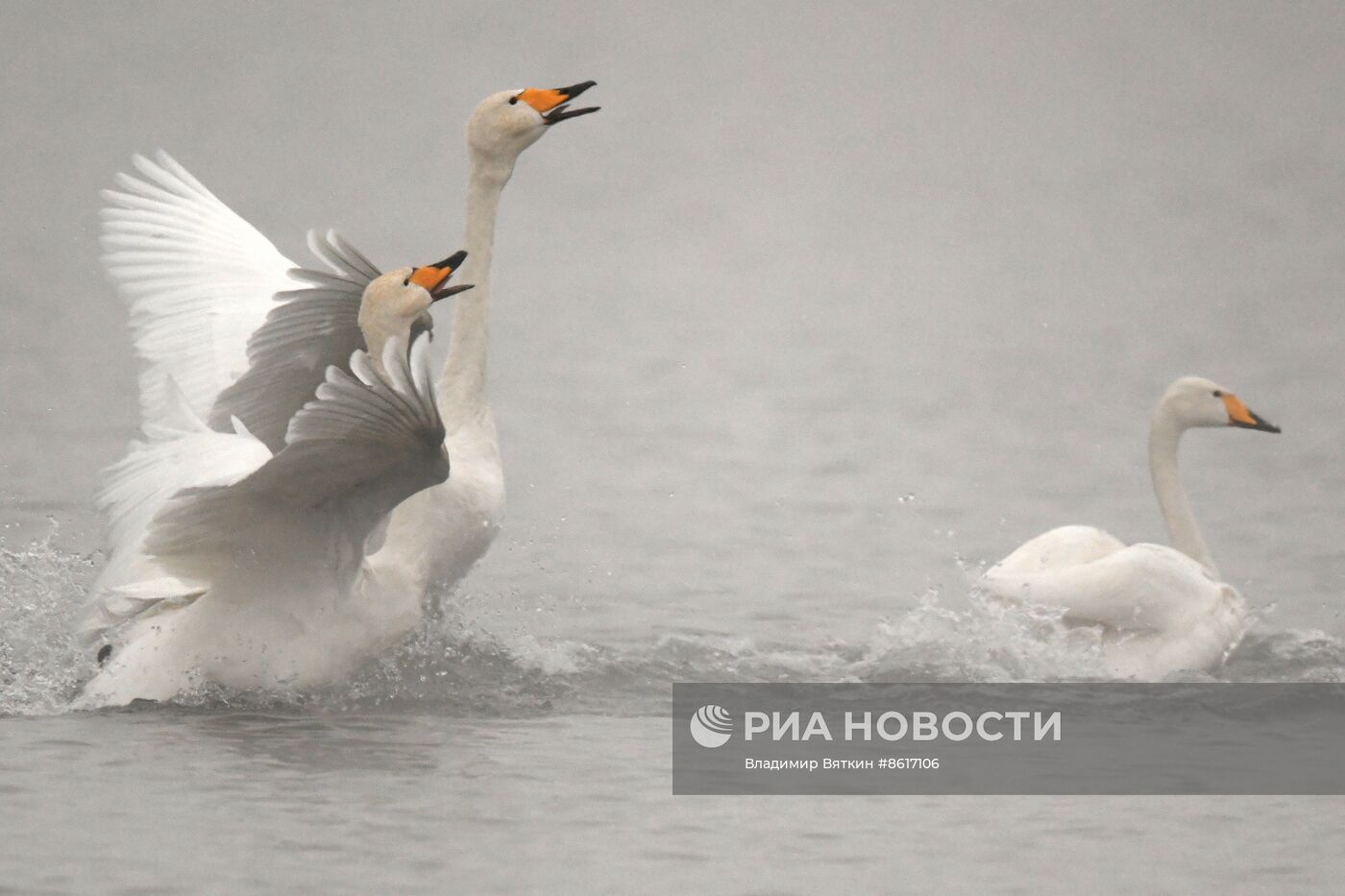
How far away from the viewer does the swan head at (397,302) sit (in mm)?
8719

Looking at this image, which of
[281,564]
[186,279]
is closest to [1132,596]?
[281,564]

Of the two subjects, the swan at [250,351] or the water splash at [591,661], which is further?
the water splash at [591,661]

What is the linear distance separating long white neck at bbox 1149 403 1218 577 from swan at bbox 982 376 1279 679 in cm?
71

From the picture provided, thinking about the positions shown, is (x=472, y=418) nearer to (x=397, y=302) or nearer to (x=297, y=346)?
(x=297, y=346)

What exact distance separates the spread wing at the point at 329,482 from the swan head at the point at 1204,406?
154 inches

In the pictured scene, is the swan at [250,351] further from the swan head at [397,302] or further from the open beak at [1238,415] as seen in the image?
the open beak at [1238,415]

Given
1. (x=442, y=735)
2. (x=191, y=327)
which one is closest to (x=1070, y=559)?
(x=442, y=735)

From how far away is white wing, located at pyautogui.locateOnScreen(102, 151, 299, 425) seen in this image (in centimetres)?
980

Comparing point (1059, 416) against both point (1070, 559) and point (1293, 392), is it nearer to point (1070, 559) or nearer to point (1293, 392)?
point (1293, 392)

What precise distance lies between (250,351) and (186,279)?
0.85 metres

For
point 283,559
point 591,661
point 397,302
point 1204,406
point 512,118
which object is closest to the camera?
point 283,559

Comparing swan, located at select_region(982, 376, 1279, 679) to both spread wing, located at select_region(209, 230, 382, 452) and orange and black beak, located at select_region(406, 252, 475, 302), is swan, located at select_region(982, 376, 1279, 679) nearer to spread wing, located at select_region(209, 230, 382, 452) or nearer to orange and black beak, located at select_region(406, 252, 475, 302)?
orange and black beak, located at select_region(406, 252, 475, 302)

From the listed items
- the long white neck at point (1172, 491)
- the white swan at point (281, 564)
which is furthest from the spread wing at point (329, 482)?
the long white neck at point (1172, 491)

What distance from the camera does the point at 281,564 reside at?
8.47m
